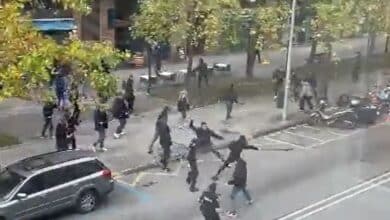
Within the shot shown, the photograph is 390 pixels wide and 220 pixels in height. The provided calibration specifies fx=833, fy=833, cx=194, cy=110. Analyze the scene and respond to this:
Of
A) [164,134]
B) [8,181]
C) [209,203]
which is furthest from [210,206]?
[8,181]

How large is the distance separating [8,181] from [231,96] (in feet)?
4.30

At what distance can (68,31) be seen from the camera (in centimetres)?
420

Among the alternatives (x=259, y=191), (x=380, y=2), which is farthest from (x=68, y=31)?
(x=380, y=2)

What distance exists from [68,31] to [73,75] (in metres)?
0.31

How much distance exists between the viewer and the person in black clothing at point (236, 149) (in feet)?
13.6

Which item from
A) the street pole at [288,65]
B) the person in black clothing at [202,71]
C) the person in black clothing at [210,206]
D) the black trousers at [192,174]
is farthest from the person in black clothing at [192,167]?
the street pole at [288,65]

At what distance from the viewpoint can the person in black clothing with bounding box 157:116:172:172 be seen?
179 inches

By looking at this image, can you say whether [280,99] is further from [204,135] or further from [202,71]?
[204,135]

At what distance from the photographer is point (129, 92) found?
190 inches

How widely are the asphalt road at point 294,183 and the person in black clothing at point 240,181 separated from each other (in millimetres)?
29

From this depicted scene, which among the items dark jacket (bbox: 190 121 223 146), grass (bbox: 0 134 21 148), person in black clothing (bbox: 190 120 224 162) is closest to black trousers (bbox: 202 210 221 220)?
person in black clothing (bbox: 190 120 224 162)

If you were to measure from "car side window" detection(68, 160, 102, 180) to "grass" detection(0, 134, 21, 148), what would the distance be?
0.70 m

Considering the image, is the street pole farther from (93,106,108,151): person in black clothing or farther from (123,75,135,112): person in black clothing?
(93,106,108,151): person in black clothing

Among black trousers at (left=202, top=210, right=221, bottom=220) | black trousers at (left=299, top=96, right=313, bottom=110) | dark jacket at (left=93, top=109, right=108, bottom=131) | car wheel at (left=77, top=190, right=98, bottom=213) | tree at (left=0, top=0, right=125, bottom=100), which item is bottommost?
car wheel at (left=77, top=190, right=98, bottom=213)
